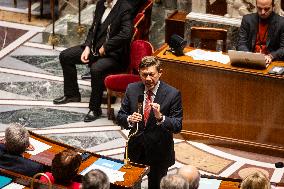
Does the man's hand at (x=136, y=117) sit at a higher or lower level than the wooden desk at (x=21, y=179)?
higher

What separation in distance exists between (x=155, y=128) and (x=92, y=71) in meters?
2.64

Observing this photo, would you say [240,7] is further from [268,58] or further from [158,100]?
[158,100]

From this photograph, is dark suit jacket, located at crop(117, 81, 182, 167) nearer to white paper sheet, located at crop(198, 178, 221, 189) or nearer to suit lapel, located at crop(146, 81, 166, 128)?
suit lapel, located at crop(146, 81, 166, 128)

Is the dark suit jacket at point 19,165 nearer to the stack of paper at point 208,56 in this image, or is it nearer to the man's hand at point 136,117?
the man's hand at point 136,117

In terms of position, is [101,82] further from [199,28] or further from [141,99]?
[141,99]

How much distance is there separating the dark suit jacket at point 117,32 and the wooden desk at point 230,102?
2.19ft

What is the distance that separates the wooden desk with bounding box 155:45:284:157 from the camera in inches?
285

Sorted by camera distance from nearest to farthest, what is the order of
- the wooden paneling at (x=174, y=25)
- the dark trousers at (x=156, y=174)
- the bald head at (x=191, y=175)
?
1. the bald head at (x=191, y=175)
2. the dark trousers at (x=156, y=174)
3. the wooden paneling at (x=174, y=25)

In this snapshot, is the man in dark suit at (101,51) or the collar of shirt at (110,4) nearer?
the man in dark suit at (101,51)

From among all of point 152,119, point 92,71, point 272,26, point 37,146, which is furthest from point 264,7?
point 37,146

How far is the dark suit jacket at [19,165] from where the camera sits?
5.32m

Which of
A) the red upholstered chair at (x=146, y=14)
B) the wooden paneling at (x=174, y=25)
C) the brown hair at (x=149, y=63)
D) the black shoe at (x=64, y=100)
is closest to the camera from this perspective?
the brown hair at (x=149, y=63)

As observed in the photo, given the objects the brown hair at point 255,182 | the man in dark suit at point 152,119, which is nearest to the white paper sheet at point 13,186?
the man in dark suit at point 152,119

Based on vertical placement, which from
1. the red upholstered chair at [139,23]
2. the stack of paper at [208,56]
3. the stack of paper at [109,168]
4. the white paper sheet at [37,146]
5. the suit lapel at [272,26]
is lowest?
the stack of paper at [109,168]
